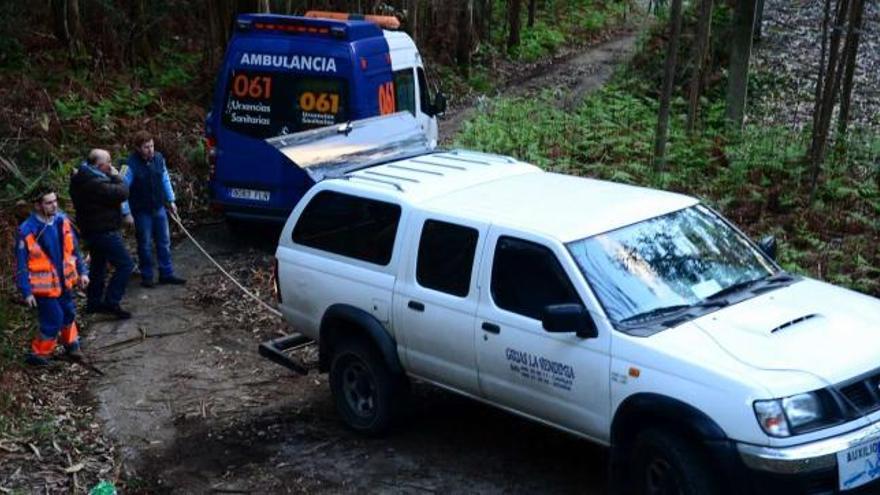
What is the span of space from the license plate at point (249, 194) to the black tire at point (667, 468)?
7.73 metres

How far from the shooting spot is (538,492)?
6836 mm

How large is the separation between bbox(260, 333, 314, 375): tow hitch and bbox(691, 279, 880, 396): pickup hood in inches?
141

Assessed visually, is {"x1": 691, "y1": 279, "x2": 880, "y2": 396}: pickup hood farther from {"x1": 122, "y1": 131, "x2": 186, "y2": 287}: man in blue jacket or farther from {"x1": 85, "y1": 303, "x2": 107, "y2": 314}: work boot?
{"x1": 122, "y1": 131, "x2": 186, "y2": 287}: man in blue jacket

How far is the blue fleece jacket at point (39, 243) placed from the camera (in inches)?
367

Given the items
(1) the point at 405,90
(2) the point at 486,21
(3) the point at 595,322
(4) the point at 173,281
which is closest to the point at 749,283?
(3) the point at 595,322

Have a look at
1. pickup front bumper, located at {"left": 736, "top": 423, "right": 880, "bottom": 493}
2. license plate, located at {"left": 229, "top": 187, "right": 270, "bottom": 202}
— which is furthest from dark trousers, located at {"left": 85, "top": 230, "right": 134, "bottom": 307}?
pickup front bumper, located at {"left": 736, "top": 423, "right": 880, "bottom": 493}

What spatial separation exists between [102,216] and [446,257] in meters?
4.99

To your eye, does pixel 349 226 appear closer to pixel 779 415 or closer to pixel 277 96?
pixel 779 415

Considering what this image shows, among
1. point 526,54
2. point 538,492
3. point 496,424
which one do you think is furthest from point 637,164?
point 526,54

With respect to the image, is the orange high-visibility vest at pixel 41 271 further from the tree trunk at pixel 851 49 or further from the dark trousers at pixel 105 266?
the tree trunk at pixel 851 49

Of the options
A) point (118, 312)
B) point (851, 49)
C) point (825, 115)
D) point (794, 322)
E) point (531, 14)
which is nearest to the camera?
point (794, 322)

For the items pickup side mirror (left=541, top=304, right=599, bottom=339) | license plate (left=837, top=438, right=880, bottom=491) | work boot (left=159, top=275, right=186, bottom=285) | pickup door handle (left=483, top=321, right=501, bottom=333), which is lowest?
A: work boot (left=159, top=275, right=186, bottom=285)

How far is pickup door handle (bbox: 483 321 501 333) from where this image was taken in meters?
6.75

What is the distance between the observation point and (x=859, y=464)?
546 cm
